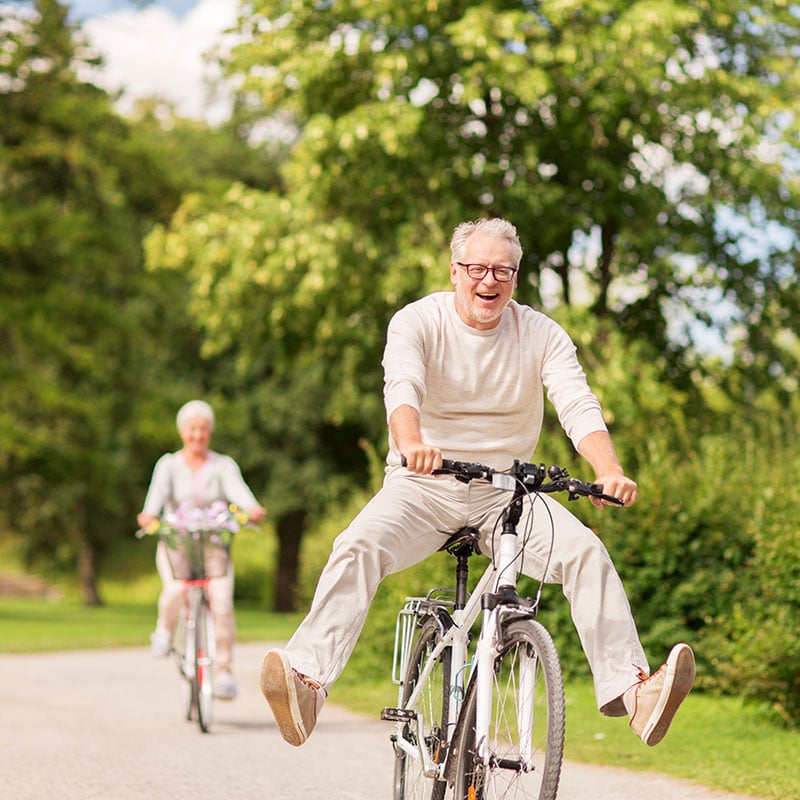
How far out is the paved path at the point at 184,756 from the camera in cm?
671

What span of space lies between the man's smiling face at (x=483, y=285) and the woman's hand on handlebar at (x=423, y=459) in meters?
0.76

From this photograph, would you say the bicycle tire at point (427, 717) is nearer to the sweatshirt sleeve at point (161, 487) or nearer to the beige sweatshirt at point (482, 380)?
the beige sweatshirt at point (482, 380)

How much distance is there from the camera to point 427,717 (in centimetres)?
516

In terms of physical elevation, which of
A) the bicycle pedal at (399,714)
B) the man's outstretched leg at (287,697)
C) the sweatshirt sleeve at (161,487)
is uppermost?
the sweatshirt sleeve at (161,487)

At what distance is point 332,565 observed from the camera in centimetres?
481

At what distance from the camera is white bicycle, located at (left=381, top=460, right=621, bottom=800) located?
4.27m

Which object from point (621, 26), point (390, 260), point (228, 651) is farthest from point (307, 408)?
point (228, 651)

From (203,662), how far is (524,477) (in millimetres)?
5457

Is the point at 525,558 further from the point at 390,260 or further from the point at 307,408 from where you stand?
the point at 307,408

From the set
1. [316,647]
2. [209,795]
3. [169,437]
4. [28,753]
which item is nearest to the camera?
[316,647]

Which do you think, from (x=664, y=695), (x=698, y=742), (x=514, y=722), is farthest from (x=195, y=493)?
(x=664, y=695)

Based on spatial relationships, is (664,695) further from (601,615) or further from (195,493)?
(195,493)

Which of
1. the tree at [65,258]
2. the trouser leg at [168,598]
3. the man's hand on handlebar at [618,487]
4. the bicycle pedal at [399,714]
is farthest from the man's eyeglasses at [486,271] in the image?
the tree at [65,258]

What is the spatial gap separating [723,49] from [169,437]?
48.5 ft
